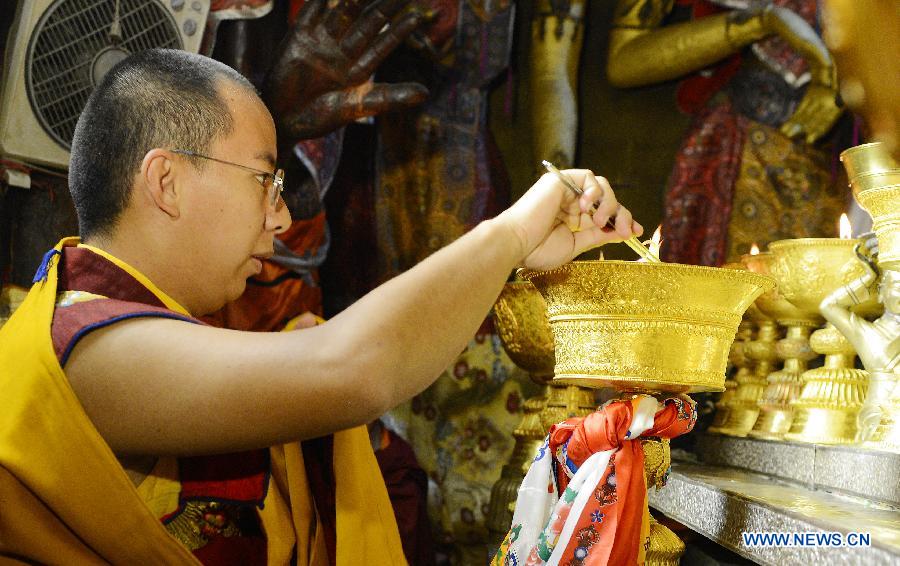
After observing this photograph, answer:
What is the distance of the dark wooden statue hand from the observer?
3139 millimetres

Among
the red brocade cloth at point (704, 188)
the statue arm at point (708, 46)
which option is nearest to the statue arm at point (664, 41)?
the statue arm at point (708, 46)

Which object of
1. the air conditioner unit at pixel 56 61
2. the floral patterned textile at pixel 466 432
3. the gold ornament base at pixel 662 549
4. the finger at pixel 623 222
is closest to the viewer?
the finger at pixel 623 222

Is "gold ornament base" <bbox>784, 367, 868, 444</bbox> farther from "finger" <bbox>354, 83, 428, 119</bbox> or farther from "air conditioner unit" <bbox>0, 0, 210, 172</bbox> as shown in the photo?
"air conditioner unit" <bbox>0, 0, 210, 172</bbox>

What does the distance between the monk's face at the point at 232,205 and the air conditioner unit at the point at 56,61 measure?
1.82 metres

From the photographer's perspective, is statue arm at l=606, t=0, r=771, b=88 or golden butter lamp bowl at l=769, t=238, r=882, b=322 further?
statue arm at l=606, t=0, r=771, b=88

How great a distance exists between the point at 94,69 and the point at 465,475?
195cm

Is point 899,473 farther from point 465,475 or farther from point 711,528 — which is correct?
point 465,475

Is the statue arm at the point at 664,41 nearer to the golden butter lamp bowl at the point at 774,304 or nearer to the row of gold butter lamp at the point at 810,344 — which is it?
the row of gold butter lamp at the point at 810,344

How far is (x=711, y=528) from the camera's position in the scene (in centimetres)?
129

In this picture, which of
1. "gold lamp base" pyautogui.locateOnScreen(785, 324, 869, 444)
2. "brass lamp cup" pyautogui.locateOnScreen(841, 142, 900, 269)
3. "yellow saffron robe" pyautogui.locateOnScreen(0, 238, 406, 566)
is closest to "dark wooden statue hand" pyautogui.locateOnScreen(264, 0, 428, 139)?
"gold lamp base" pyautogui.locateOnScreen(785, 324, 869, 444)

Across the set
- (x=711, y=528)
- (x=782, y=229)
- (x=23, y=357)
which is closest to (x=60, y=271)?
(x=23, y=357)

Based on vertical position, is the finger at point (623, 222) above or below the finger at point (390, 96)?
below

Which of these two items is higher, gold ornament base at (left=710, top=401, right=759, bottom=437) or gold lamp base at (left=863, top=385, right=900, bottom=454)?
gold lamp base at (left=863, top=385, right=900, bottom=454)

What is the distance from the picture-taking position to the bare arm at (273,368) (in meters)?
0.72
